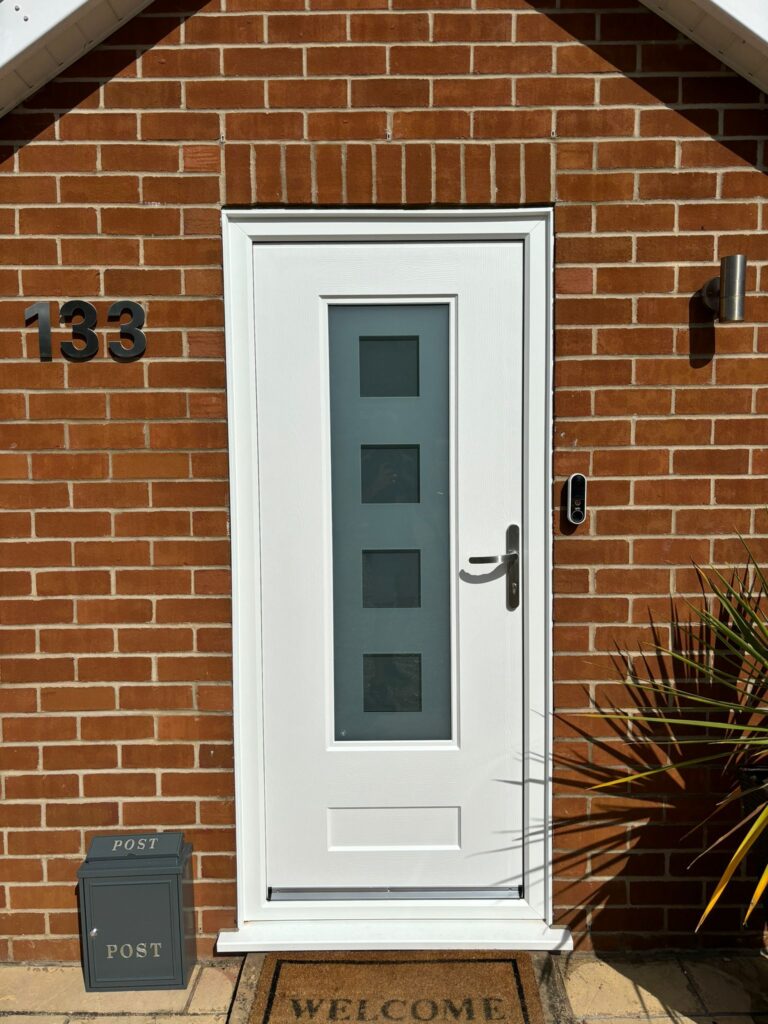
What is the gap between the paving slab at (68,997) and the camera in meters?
2.53

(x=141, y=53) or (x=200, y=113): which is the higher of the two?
(x=141, y=53)

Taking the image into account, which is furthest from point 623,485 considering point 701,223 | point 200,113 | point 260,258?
point 200,113

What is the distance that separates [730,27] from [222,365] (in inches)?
72.1

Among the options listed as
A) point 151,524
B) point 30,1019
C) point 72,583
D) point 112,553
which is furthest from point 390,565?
point 30,1019

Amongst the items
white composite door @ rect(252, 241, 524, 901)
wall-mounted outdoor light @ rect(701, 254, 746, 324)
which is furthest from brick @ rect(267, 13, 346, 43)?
wall-mounted outdoor light @ rect(701, 254, 746, 324)

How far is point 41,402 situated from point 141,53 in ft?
3.79

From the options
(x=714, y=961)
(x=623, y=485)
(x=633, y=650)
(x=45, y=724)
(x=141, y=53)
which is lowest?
(x=714, y=961)

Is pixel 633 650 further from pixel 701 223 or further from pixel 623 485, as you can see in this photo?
pixel 701 223

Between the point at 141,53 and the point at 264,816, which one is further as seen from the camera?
the point at 264,816

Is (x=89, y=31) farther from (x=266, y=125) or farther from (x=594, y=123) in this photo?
(x=594, y=123)

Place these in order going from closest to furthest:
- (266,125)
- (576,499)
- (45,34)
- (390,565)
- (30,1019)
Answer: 1. (45,34)
2. (30,1019)
3. (266,125)
4. (576,499)
5. (390,565)

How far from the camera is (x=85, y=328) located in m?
2.64

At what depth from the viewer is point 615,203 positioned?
263cm

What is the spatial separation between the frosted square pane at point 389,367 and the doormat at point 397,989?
1.87 meters
